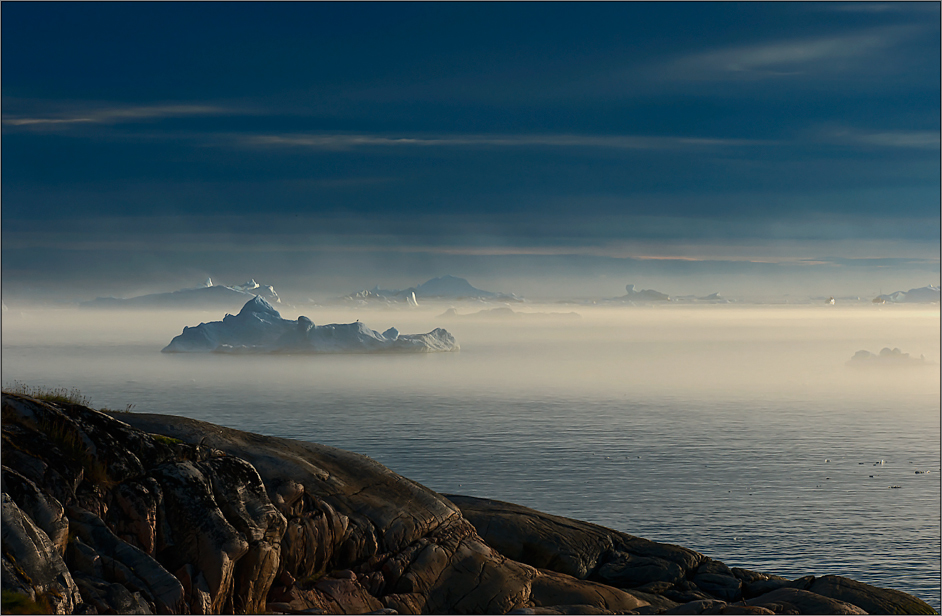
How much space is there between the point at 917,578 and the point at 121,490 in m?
33.1

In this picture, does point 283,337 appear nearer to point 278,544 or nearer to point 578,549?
point 578,549

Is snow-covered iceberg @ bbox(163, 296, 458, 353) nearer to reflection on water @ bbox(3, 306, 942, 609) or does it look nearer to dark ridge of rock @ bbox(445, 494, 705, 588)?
reflection on water @ bbox(3, 306, 942, 609)

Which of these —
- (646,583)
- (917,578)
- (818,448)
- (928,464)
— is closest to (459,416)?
(818,448)

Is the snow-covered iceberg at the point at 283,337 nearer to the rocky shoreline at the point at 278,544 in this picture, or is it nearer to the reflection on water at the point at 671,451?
the reflection on water at the point at 671,451

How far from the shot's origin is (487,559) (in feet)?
63.2

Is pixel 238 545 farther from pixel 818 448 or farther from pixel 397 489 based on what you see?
pixel 818 448

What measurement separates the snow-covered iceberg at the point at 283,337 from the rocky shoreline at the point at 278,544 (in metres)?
116

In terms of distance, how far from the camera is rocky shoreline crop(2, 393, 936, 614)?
12.0 metres

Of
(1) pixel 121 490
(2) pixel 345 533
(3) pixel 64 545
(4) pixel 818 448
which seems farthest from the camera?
(4) pixel 818 448

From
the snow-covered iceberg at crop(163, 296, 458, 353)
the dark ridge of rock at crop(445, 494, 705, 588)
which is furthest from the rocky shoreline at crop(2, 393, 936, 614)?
the snow-covered iceberg at crop(163, 296, 458, 353)

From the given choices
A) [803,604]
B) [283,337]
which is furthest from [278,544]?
[283,337]

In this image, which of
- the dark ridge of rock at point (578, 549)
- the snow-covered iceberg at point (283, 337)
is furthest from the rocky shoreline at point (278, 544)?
the snow-covered iceberg at point (283, 337)

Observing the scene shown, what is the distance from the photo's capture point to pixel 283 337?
147 metres

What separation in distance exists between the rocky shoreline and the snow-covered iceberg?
11628cm
